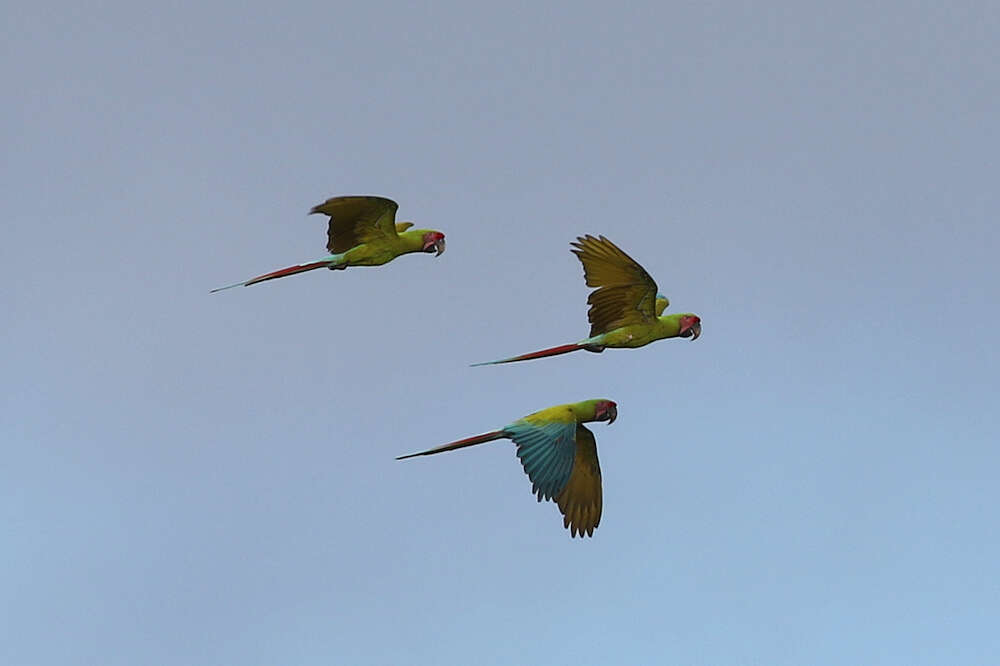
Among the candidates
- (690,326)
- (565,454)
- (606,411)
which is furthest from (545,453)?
(690,326)

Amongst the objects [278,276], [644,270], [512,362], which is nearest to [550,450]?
[512,362]

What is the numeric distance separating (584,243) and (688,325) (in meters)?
1.80

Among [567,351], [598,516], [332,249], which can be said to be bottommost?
[598,516]

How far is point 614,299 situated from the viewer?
2152cm

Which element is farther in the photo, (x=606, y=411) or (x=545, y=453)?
(x=606, y=411)

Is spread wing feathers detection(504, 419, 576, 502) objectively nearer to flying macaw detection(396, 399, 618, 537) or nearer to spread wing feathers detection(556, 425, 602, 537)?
flying macaw detection(396, 399, 618, 537)

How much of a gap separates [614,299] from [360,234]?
3.17 meters

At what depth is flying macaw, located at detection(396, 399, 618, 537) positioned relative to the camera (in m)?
20.3

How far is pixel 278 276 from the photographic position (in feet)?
70.1

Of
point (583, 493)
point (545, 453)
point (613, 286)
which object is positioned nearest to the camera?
point (545, 453)

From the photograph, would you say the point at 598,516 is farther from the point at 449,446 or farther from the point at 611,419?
the point at 449,446

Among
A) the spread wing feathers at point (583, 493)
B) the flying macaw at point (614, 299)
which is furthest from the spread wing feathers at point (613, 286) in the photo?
the spread wing feathers at point (583, 493)

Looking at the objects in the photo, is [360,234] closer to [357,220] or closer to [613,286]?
[357,220]

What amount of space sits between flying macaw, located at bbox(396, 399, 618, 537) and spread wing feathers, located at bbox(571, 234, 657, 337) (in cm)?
105
